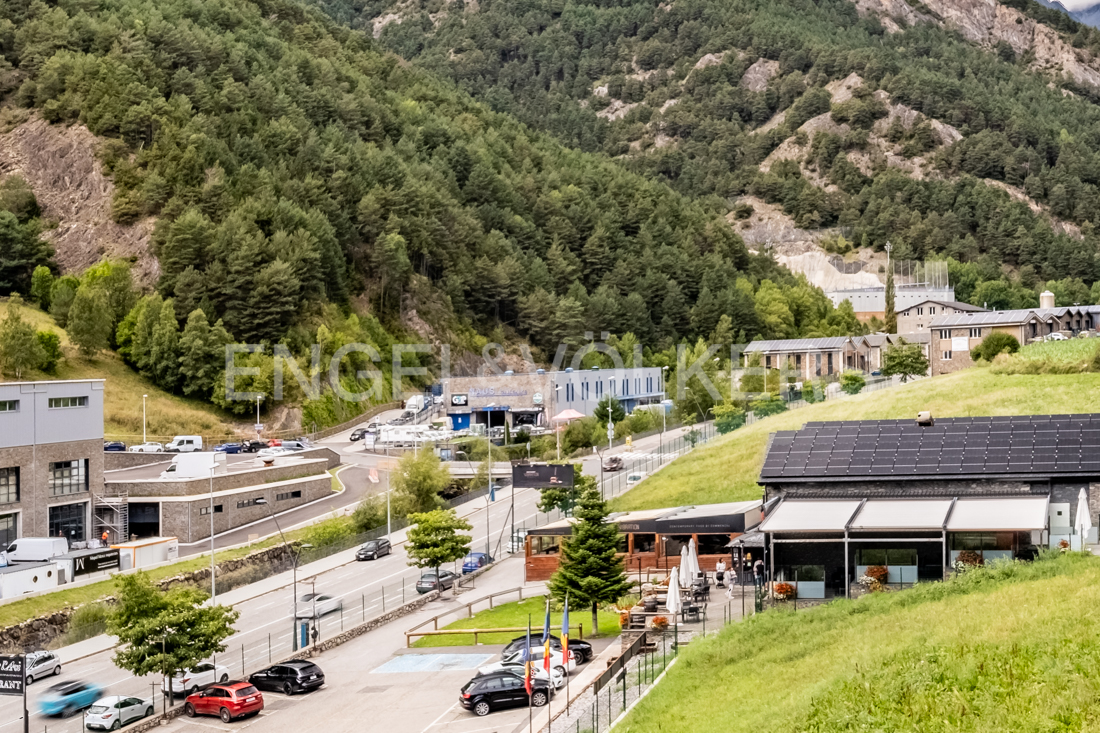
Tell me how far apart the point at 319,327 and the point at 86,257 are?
24.9 metres

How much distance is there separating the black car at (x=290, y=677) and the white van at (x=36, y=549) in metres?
24.9

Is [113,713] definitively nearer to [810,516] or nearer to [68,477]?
[810,516]

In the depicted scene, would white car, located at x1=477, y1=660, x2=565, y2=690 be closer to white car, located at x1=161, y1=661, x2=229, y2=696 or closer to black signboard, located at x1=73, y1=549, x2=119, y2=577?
white car, located at x1=161, y1=661, x2=229, y2=696

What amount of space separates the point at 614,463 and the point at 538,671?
44288 mm

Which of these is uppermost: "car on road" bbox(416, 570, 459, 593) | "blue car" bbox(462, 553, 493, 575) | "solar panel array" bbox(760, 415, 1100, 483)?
"solar panel array" bbox(760, 415, 1100, 483)

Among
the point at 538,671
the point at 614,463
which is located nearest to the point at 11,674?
the point at 538,671

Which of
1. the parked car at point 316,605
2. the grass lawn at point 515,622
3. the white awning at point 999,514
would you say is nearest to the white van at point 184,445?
the parked car at point 316,605

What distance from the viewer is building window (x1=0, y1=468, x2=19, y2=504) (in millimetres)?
63719

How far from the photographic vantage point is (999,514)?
3528 cm

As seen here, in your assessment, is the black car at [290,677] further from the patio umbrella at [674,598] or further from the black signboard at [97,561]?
the black signboard at [97,561]

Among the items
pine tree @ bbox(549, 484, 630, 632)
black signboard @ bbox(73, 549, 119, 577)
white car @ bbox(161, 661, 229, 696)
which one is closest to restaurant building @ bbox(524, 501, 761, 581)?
pine tree @ bbox(549, 484, 630, 632)

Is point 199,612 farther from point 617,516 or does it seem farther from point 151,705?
point 617,516

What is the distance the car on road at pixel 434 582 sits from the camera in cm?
5244

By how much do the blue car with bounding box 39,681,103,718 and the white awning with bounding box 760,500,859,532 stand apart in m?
21.6
